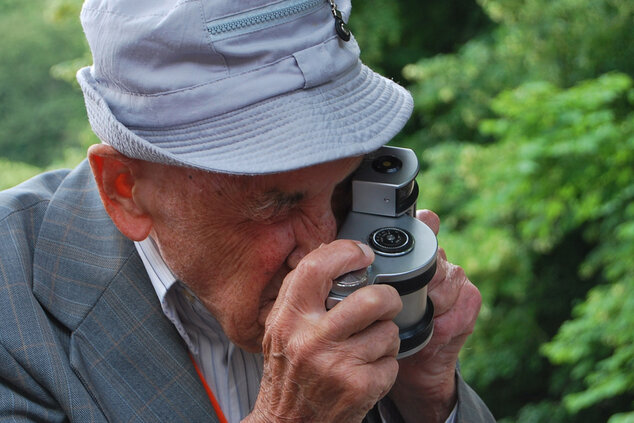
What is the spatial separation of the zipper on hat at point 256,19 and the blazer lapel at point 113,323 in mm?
646

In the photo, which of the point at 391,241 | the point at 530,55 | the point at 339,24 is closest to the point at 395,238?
the point at 391,241

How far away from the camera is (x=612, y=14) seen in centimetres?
433

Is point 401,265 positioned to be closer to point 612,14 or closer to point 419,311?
point 419,311

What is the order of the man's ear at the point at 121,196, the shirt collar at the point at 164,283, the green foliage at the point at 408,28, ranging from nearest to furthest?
1. the man's ear at the point at 121,196
2. the shirt collar at the point at 164,283
3. the green foliage at the point at 408,28

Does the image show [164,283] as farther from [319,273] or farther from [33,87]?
[33,87]

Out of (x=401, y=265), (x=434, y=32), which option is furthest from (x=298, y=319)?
(x=434, y=32)

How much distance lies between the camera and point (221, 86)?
4.72ft

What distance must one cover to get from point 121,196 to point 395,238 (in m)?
0.60

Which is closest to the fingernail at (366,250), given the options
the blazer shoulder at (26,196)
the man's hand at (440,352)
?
the man's hand at (440,352)

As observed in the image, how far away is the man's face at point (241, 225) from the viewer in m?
1.54

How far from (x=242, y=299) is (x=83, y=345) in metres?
0.37

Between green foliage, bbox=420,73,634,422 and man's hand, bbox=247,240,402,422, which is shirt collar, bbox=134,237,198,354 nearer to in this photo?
man's hand, bbox=247,240,402,422

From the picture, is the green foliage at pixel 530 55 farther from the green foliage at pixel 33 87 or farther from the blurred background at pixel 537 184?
the green foliage at pixel 33 87

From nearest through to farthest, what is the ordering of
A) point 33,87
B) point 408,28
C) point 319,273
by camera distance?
point 319,273, point 408,28, point 33,87
